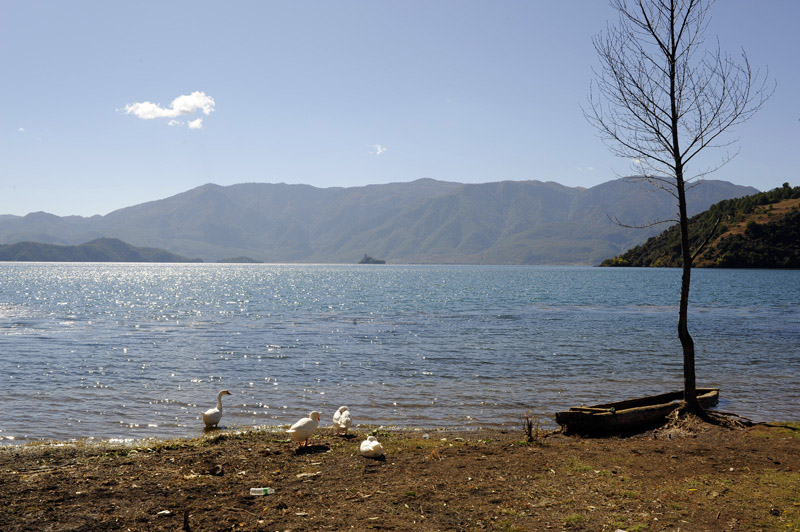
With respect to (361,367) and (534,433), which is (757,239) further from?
(534,433)

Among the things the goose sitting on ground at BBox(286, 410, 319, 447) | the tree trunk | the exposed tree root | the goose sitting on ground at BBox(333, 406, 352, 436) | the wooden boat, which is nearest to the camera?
the goose sitting on ground at BBox(286, 410, 319, 447)

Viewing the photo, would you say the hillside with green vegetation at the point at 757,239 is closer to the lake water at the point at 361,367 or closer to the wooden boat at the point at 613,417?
the lake water at the point at 361,367

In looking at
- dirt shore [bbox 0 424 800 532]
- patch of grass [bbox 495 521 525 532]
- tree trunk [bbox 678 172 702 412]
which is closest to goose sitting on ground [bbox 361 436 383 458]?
dirt shore [bbox 0 424 800 532]

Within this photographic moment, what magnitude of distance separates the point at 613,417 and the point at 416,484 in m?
6.71

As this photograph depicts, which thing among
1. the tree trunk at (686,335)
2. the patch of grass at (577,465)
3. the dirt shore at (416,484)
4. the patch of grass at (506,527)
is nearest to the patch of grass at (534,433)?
the dirt shore at (416,484)

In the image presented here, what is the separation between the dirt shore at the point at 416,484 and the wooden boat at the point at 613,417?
2.28 feet

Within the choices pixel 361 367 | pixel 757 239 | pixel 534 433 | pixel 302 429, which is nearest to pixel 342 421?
pixel 302 429

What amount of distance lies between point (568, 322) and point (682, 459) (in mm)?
36901

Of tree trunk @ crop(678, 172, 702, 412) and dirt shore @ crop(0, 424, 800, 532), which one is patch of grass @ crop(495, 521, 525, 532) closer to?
dirt shore @ crop(0, 424, 800, 532)

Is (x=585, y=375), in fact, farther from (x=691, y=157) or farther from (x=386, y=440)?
(x=386, y=440)

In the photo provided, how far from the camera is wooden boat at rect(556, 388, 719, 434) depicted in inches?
549

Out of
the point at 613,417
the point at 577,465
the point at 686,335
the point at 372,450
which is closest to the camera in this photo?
the point at 577,465

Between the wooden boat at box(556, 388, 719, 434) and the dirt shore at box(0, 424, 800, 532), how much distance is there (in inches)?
27.4

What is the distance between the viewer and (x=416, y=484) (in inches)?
381
